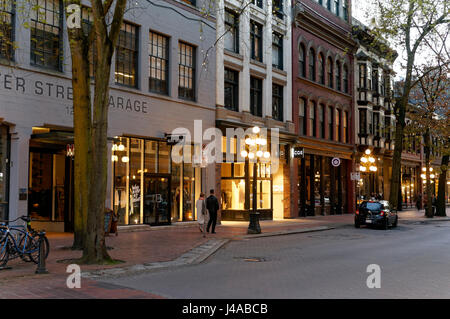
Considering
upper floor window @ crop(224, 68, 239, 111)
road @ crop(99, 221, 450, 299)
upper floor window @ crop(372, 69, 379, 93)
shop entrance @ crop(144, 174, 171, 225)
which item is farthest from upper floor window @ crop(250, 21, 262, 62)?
upper floor window @ crop(372, 69, 379, 93)

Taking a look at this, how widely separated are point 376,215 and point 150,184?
1168 centimetres

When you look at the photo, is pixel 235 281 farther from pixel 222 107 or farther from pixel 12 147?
pixel 222 107

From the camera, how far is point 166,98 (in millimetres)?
22953

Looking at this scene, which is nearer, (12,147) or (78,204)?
(78,204)

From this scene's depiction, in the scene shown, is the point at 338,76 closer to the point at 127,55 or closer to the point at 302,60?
the point at 302,60

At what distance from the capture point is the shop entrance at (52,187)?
65.7ft

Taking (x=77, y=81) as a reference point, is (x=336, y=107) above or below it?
above

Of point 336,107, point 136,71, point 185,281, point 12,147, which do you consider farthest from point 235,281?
point 336,107

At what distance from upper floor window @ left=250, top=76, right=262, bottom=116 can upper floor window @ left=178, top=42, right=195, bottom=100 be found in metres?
5.34

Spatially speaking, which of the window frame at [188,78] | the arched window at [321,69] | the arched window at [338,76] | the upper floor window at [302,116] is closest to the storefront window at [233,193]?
the window frame at [188,78]

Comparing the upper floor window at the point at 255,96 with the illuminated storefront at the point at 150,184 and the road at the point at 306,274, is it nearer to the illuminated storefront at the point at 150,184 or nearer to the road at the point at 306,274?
the illuminated storefront at the point at 150,184

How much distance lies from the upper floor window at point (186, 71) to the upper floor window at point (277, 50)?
26.1 ft

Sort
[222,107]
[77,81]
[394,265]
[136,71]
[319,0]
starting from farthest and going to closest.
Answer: [319,0], [222,107], [136,71], [77,81], [394,265]

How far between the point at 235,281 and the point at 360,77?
34.4 m
